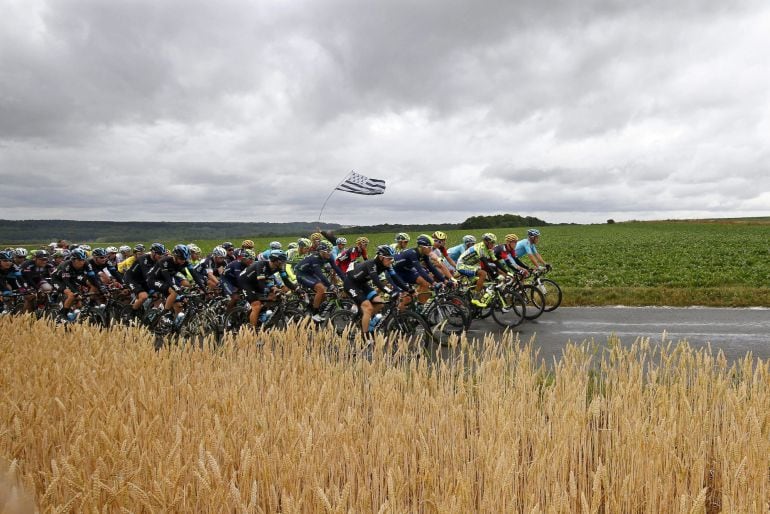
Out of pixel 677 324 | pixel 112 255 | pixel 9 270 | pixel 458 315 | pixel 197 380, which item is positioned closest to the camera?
pixel 197 380

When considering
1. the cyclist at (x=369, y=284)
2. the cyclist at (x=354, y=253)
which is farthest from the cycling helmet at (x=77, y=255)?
the cyclist at (x=369, y=284)

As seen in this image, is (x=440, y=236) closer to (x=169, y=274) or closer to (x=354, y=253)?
(x=354, y=253)

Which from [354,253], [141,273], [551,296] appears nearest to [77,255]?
[141,273]

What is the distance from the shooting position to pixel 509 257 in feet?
41.4

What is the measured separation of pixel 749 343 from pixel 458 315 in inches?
193

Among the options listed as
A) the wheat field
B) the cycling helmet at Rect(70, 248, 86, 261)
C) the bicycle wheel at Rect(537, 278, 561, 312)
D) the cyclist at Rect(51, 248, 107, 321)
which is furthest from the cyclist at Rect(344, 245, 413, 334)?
the cycling helmet at Rect(70, 248, 86, 261)

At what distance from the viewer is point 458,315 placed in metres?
10.3

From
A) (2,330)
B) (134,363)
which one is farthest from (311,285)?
(134,363)

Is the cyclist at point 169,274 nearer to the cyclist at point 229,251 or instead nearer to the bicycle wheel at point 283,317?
the bicycle wheel at point 283,317

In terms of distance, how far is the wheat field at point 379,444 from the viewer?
2.55 m

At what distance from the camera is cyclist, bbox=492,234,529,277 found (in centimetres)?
1244

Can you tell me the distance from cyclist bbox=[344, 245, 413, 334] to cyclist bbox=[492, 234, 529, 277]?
329cm

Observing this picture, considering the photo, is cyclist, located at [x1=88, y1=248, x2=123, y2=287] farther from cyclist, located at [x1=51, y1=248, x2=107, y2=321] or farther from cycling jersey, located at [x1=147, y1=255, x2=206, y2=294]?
cycling jersey, located at [x1=147, y1=255, x2=206, y2=294]

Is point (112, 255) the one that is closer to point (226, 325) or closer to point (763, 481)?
point (226, 325)
